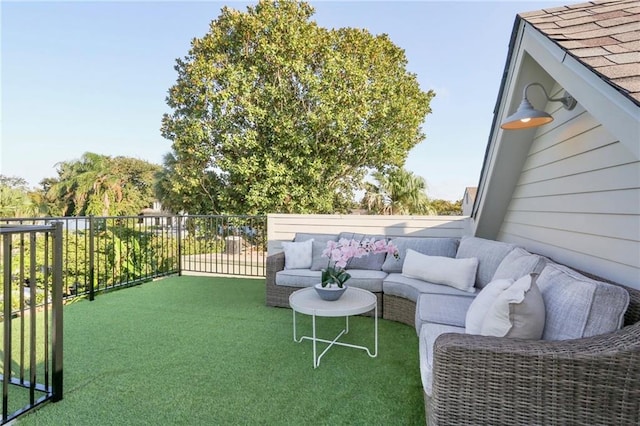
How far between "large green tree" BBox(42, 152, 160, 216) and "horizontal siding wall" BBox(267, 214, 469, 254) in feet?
35.3

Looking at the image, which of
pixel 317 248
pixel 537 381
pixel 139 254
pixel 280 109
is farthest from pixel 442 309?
pixel 280 109

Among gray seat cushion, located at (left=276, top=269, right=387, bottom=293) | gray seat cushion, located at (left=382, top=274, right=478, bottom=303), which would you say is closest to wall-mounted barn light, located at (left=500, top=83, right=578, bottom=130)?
gray seat cushion, located at (left=382, top=274, right=478, bottom=303)

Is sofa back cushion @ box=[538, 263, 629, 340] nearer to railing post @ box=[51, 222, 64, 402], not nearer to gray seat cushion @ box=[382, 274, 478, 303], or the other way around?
gray seat cushion @ box=[382, 274, 478, 303]

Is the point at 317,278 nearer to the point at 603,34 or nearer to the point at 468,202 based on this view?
the point at 603,34

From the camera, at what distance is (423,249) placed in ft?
13.3

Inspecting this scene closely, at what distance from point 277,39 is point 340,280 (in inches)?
336

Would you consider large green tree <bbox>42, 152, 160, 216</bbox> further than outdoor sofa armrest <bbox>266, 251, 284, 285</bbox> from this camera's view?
Yes

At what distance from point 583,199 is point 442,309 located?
50.6 inches

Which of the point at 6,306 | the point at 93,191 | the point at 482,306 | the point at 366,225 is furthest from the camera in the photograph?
the point at 93,191

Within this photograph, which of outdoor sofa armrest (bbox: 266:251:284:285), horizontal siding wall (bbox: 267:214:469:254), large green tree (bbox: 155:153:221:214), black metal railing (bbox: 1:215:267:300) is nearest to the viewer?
outdoor sofa armrest (bbox: 266:251:284:285)

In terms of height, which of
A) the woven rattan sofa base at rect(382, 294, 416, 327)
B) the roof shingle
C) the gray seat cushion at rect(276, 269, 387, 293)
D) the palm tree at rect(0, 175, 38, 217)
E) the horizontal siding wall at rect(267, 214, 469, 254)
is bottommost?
the woven rattan sofa base at rect(382, 294, 416, 327)

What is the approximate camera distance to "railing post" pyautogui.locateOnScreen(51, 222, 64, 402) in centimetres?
208

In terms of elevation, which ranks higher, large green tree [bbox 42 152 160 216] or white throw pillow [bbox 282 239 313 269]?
large green tree [bbox 42 152 160 216]

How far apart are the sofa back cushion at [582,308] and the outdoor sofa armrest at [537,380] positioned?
0.10 meters
